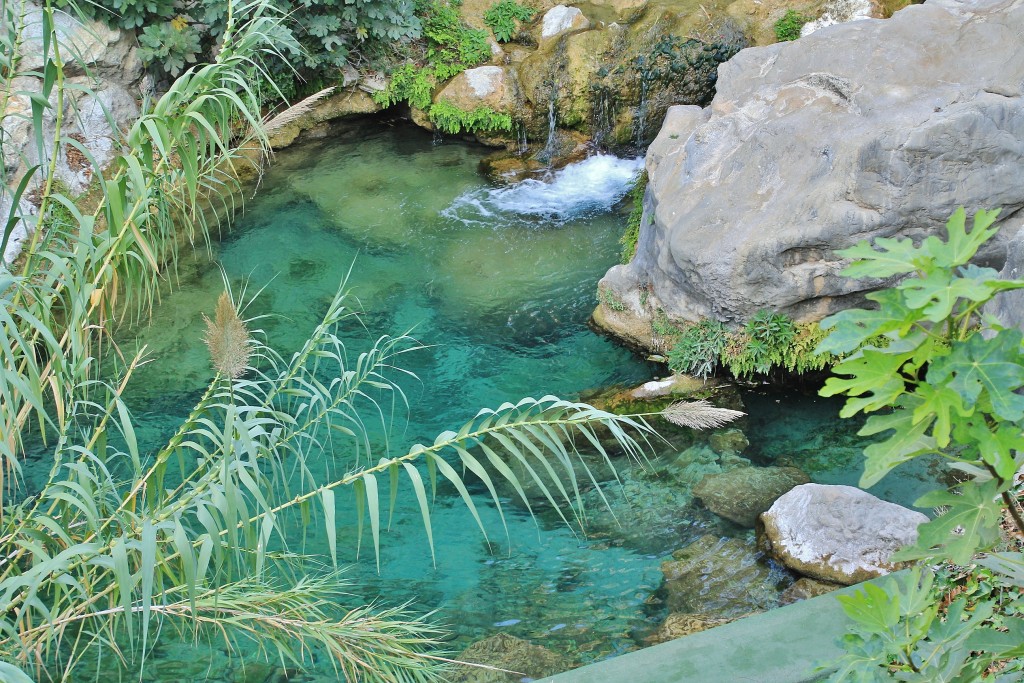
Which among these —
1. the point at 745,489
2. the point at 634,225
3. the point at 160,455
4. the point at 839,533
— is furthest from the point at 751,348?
the point at 160,455

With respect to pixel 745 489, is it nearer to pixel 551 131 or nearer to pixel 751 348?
pixel 751 348

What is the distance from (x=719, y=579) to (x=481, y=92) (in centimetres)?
583

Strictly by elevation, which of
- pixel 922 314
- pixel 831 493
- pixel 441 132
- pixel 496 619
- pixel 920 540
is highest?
pixel 922 314

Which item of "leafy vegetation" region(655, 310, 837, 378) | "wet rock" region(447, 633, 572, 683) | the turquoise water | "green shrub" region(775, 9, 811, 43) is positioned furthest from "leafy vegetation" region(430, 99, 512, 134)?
"wet rock" region(447, 633, 572, 683)

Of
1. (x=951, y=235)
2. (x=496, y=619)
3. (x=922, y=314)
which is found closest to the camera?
(x=922, y=314)

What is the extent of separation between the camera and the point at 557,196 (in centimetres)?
815

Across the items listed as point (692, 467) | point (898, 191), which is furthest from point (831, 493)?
point (898, 191)

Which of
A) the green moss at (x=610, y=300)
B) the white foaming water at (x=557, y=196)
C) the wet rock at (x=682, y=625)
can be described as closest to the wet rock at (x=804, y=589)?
the wet rock at (x=682, y=625)

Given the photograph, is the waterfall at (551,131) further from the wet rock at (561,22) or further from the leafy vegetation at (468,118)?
the wet rock at (561,22)

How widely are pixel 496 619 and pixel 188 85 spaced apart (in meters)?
2.63

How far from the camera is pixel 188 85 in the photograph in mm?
2645

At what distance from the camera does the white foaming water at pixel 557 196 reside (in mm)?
7840

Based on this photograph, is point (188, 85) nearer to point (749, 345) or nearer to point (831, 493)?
point (831, 493)

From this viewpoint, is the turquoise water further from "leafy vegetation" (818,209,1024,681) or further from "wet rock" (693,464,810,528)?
"leafy vegetation" (818,209,1024,681)
